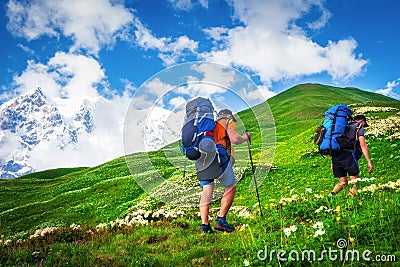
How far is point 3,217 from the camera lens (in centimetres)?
3725

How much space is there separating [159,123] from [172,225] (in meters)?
4.43

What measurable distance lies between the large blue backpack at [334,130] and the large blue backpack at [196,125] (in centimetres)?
444

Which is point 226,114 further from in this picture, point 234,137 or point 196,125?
point 196,125

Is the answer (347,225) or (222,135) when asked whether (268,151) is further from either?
(347,225)

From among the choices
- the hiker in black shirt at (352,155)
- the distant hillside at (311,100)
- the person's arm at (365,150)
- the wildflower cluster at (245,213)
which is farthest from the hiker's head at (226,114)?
the distant hillside at (311,100)

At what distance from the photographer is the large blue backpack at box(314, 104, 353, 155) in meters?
10.9

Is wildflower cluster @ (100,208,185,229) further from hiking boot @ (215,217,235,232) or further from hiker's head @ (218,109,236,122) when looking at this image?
hiker's head @ (218,109,236,122)

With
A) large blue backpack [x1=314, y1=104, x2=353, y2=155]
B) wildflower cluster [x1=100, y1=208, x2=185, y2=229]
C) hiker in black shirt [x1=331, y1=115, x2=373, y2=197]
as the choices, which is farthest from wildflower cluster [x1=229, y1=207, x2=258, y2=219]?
large blue backpack [x1=314, y1=104, x2=353, y2=155]

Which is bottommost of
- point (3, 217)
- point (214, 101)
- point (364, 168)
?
point (3, 217)

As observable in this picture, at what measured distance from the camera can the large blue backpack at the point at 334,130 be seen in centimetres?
1086

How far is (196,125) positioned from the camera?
830 cm

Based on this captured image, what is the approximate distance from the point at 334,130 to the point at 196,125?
499 centimetres

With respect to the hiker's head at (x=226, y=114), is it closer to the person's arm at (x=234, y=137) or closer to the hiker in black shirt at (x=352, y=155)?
the person's arm at (x=234, y=137)

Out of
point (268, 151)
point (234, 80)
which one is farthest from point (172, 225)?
point (234, 80)
